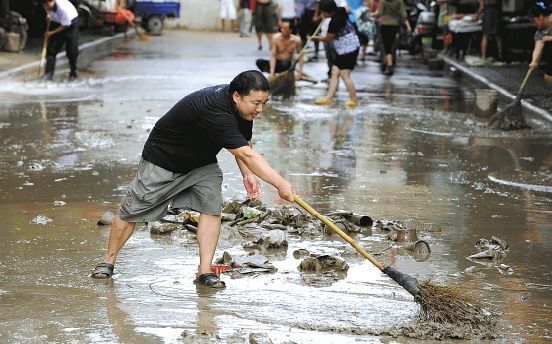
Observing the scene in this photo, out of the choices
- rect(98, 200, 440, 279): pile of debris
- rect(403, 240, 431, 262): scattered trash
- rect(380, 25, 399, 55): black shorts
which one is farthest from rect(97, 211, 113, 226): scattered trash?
rect(380, 25, 399, 55): black shorts

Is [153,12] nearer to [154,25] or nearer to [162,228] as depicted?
[154,25]

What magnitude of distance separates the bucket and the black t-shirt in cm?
987

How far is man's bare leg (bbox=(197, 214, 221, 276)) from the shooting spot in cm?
652

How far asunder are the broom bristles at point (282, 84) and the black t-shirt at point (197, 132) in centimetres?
1088

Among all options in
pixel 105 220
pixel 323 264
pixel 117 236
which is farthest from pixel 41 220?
pixel 323 264

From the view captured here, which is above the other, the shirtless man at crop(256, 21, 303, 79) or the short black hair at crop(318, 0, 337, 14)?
the short black hair at crop(318, 0, 337, 14)

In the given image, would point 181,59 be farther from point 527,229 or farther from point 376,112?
point 527,229

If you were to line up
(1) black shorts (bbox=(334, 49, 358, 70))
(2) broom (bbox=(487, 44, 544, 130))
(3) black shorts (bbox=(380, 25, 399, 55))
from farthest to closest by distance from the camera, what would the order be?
(3) black shorts (bbox=(380, 25, 399, 55)) → (1) black shorts (bbox=(334, 49, 358, 70)) → (2) broom (bbox=(487, 44, 544, 130))

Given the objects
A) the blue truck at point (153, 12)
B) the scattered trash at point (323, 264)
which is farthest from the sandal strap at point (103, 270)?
the blue truck at point (153, 12)

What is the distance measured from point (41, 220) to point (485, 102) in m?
10.7

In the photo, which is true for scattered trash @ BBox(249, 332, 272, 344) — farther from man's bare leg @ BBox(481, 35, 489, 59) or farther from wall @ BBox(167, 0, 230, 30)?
wall @ BBox(167, 0, 230, 30)

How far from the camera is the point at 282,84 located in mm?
17406

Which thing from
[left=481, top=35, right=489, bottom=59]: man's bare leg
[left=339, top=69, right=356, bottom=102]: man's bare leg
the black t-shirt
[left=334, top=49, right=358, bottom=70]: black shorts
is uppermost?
the black t-shirt

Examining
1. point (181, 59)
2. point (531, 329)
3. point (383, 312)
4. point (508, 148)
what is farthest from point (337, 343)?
point (181, 59)
